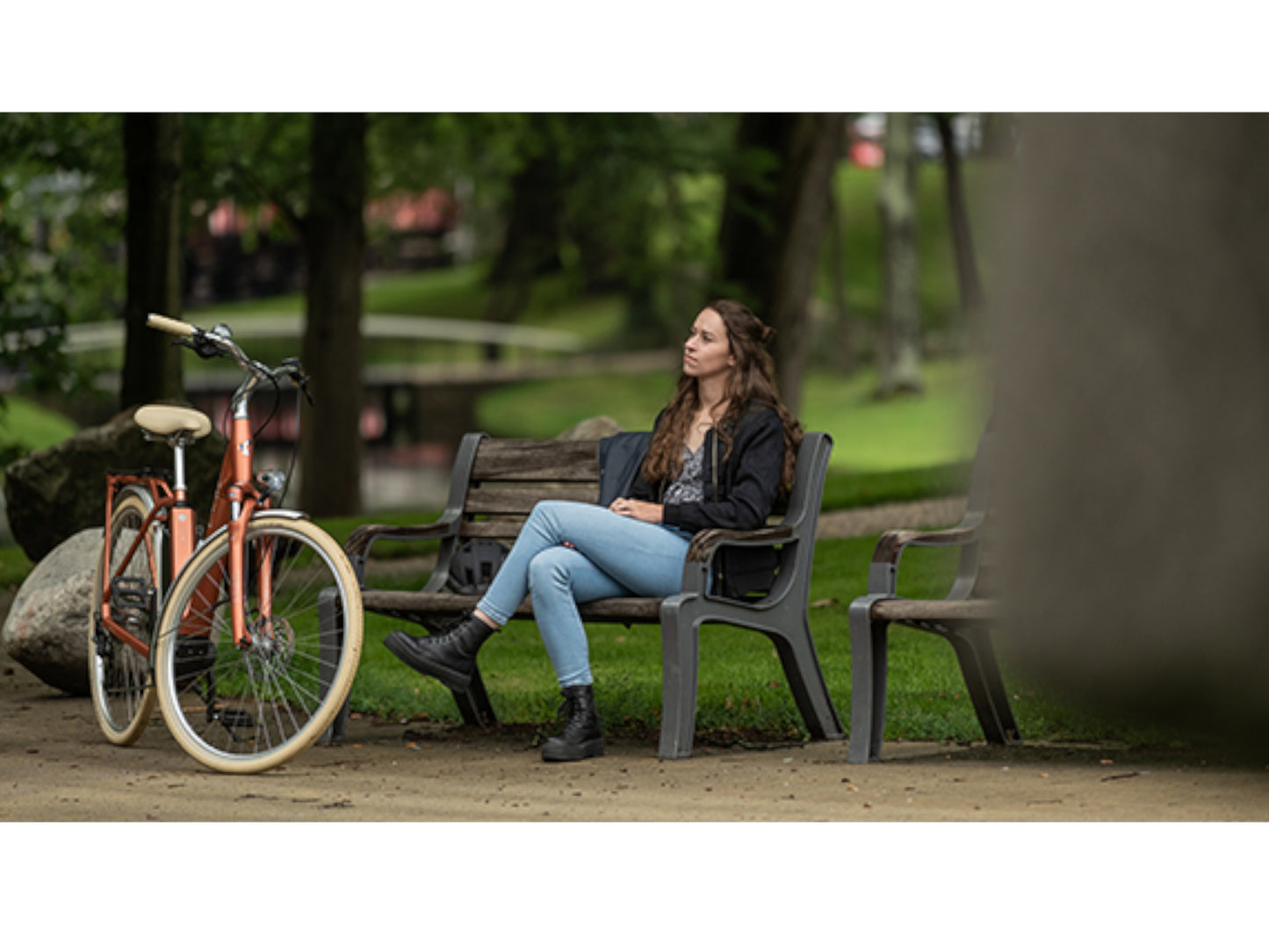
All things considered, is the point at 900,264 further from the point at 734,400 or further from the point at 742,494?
the point at 742,494

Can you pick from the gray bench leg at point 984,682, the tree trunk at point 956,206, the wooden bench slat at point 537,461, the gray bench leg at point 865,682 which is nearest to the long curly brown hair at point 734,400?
the wooden bench slat at point 537,461

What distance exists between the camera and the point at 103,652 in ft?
19.6

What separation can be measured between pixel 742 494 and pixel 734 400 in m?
0.34

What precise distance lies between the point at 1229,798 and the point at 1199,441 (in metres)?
1.11

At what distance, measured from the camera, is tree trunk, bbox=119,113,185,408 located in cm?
1179

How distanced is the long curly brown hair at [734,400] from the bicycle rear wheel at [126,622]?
1.70 metres

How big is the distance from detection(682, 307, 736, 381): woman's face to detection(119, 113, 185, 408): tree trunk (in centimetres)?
678

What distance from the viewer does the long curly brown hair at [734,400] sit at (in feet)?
19.0

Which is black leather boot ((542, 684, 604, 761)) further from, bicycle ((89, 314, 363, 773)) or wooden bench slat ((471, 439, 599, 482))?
wooden bench slat ((471, 439, 599, 482))

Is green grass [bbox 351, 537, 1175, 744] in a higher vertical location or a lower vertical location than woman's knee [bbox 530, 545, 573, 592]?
lower

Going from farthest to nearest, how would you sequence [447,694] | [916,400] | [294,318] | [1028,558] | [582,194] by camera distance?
[294,318]
[916,400]
[582,194]
[447,694]
[1028,558]

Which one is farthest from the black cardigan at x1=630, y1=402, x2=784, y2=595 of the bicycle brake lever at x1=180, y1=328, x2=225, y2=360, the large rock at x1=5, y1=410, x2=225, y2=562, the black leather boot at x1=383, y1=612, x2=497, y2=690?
the large rock at x1=5, y1=410, x2=225, y2=562
